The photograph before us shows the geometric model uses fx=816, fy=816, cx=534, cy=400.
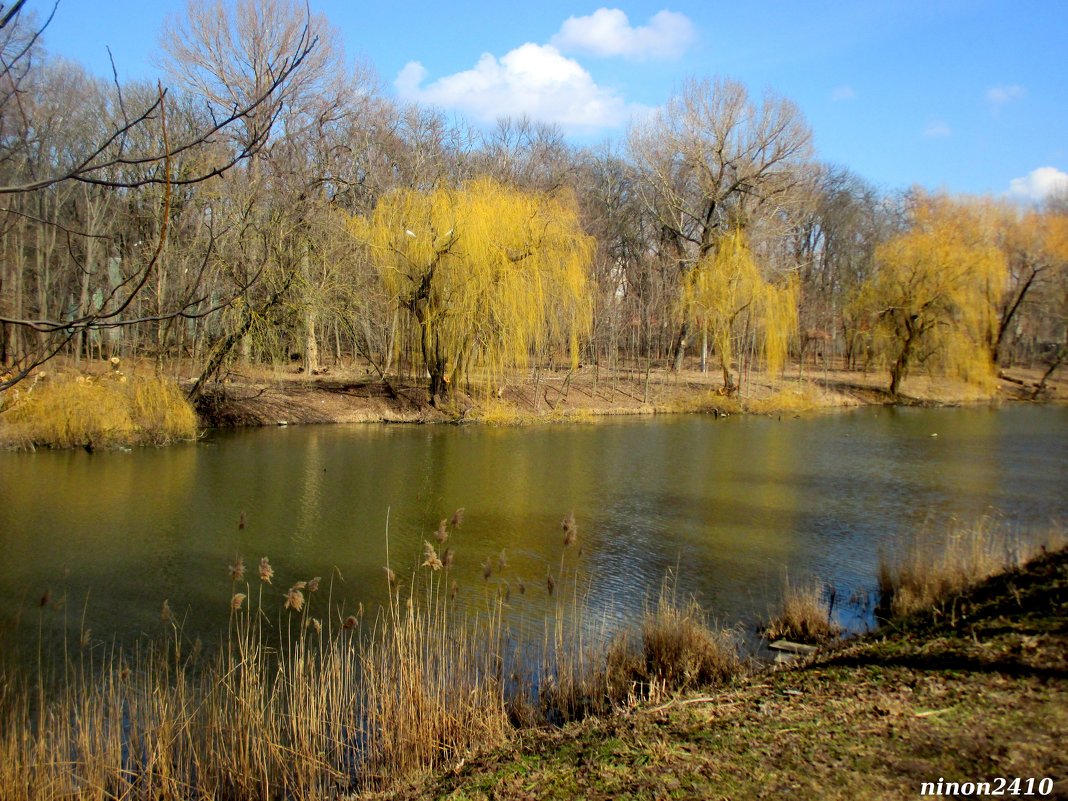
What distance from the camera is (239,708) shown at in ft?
14.5

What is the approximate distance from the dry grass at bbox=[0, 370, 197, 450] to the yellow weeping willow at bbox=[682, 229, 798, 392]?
17051 mm

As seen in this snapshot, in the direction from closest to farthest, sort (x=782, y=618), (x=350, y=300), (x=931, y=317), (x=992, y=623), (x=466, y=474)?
(x=992, y=623), (x=782, y=618), (x=466, y=474), (x=350, y=300), (x=931, y=317)

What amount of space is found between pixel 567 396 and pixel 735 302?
6732 millimetres

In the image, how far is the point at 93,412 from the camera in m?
16.0

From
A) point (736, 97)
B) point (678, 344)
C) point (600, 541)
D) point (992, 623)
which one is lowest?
point (600, 541)

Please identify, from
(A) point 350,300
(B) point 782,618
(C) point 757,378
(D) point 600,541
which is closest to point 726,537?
(D) point 600,541

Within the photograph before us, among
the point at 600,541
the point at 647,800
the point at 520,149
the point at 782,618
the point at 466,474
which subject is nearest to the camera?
the point at 647,800

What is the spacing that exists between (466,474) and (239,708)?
10.3m

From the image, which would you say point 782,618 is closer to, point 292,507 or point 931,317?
point 292,507

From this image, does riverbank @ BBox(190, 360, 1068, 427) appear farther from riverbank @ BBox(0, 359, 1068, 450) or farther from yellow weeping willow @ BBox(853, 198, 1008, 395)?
yellow weeping willow @ BBox(853, 198, 1008, 395)

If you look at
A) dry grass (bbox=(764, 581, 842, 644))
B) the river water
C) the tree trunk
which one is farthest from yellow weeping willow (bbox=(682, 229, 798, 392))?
dry grass (bbox=(764, 581, 842, 644))

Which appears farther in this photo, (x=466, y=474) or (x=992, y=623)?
(x=466, y=474)

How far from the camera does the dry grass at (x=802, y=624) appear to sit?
644 cm

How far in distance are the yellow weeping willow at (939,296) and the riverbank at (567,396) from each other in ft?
4.31
